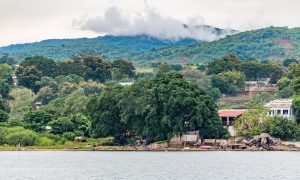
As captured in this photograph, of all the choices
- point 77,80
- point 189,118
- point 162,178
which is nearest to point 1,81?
point 77,80

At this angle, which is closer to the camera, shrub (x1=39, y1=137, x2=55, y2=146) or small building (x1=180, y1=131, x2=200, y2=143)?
small building (x1=180, y1=131, x2=200, y2=143)

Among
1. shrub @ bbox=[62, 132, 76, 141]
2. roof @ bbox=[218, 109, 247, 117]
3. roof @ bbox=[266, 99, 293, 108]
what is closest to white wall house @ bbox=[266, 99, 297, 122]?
roof @ bbox=[266, 99, 293, 108]

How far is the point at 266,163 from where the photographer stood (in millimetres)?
63688

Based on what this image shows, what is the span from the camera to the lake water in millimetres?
54000

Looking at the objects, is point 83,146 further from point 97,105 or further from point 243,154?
point 243,154

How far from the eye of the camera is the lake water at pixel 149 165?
54000mm

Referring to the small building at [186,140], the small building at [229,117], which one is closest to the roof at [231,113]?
the small building at [229,117]

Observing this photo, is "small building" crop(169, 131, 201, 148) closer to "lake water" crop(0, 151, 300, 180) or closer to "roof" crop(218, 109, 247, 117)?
"lake water" crop(0, 151, 300, 180)

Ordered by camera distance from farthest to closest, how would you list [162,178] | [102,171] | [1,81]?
[1,81], [102,171], [162,178]

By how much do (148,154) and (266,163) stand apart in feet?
45.2

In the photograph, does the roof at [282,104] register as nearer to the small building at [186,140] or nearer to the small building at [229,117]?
the small building at [229,117]

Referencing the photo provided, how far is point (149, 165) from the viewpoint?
2440 inches

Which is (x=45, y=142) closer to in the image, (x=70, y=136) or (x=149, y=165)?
(x=70, y=136)

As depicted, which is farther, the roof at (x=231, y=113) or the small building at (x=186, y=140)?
the roof at (x=231, y=113)
